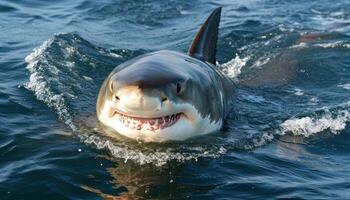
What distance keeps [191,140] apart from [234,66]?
3647 millimetres

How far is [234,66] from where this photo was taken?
26.5 feet

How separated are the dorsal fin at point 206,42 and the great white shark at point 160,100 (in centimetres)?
110

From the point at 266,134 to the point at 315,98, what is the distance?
63.2 inches

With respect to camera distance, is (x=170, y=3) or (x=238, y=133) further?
(x=170, y=3)

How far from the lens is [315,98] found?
6895mm

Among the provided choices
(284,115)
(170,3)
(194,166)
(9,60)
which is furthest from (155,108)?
(170,3)

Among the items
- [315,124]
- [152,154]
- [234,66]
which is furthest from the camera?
[234,66]

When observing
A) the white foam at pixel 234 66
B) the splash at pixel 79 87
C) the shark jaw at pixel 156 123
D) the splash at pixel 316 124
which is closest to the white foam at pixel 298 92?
the white foam at pixel 234 66

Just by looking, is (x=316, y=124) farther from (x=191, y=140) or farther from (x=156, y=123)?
(x=156, y=123)

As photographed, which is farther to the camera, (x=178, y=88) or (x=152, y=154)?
(x=152, y=154)

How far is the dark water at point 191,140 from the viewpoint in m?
4.28

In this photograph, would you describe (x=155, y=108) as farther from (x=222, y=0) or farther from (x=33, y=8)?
(x=222, y=0)

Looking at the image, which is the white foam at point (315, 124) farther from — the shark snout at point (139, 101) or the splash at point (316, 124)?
the shark snout at point (139, 101)

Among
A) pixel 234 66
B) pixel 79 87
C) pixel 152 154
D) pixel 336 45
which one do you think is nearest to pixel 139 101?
pixel 152 154
